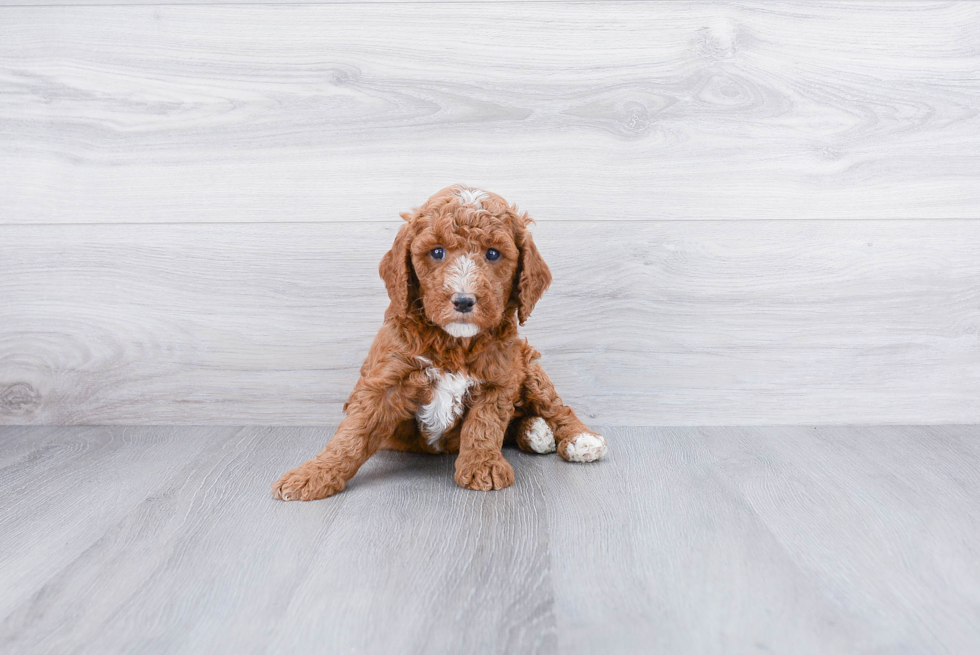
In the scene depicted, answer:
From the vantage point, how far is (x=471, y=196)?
1.39 m

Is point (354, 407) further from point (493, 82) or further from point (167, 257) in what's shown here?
point (493, 82)

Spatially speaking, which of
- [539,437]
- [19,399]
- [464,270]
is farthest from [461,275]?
[19,399]

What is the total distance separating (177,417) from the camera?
191 cm

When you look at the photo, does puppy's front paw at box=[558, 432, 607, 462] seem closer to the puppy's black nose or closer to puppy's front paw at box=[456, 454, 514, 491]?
puppy's front paw at box=[456, 454, 514, 491]

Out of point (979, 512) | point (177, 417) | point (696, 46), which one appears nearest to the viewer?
point (979, 512)

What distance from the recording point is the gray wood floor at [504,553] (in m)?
0.91

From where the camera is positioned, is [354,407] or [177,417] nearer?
[354,407]

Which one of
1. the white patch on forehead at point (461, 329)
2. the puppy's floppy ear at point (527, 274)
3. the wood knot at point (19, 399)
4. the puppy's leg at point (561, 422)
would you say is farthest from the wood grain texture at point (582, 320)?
the white patch on forehead at point (461, 329)

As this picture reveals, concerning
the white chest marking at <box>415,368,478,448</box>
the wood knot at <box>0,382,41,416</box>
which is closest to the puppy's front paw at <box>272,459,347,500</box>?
the white chest marking at <box>415,368,478,448</box>

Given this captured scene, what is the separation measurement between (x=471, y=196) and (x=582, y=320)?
0.57 meters

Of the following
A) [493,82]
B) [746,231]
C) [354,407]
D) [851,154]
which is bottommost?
[354,407]

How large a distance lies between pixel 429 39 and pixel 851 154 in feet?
3.56

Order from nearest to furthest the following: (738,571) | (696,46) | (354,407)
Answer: (738,571) → (354,407) → (696,46)

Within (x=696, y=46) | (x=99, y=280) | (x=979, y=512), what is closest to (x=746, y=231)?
(x=696, y=46)
